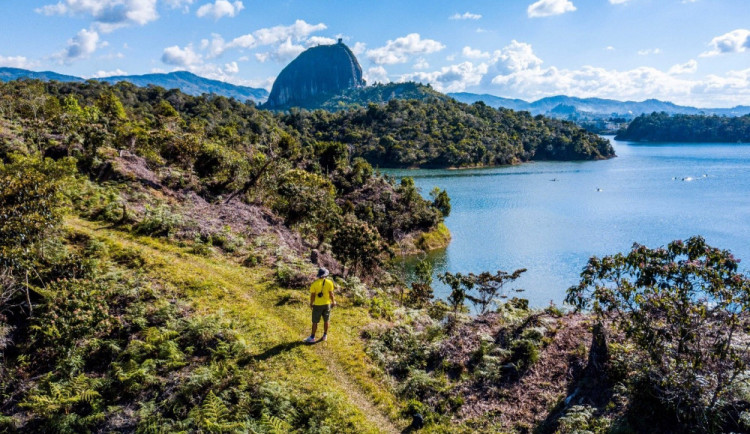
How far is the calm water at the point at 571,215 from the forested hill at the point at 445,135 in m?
Answer: 12.8

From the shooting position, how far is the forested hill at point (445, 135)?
456 ft

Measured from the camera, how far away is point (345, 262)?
85.9ft

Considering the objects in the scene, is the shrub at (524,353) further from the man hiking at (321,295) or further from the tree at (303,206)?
the tree at (303,206)

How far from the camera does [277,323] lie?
44.3ft

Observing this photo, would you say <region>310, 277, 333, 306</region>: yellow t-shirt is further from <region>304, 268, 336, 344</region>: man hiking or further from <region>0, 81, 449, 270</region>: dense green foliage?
<region>0, 81, 449, 270</region>: dense green foliage

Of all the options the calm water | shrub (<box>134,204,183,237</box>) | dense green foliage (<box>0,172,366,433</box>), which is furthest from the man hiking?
the calm water

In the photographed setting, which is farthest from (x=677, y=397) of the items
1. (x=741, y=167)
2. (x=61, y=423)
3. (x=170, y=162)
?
(x=741, y=167)

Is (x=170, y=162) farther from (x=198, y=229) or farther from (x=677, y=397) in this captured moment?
(x=677, y=397)

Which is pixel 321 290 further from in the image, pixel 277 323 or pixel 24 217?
pixel 24 217

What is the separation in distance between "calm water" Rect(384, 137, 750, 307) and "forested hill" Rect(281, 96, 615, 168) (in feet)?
41.9

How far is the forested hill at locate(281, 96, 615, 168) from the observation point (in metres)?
139

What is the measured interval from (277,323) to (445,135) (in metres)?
146

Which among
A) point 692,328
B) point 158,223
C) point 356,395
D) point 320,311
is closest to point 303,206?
point 158,223

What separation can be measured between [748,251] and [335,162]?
53.1 metres
